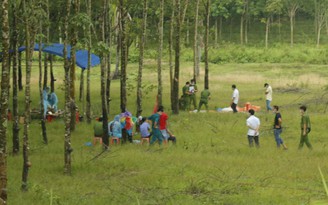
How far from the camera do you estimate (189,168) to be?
617 inches

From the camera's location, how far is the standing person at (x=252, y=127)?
1903cm

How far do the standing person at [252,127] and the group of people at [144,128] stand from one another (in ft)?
8.29

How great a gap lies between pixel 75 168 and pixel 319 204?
43.7 feet

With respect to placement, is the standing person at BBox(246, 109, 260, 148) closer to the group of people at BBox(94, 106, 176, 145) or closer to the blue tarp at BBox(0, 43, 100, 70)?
the group of people at BBox(94, 106, 176, 145)

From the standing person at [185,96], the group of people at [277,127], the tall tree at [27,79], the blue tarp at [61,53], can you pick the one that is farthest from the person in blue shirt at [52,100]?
the group of people at [277,127]

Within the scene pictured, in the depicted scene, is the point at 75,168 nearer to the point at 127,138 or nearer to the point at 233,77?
the point at 127,138

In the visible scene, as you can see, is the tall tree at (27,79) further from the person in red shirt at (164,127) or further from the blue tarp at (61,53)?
the blue tarp at (61,53)

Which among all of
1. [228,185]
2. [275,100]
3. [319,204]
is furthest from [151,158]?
[275,100]

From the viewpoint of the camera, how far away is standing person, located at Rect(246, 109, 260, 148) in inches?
749

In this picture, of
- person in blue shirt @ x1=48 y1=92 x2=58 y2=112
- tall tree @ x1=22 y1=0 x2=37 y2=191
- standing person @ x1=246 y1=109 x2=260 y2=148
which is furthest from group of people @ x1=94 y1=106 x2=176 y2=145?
person in blue shirt @ x1=48 y1=92 x2=58 y2=112

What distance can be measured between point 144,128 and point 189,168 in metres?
4.84

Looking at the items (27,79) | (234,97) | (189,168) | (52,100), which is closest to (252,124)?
(189,168)

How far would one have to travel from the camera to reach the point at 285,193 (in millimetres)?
12922

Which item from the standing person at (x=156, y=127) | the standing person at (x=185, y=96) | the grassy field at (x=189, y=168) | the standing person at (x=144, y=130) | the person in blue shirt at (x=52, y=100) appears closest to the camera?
the grassy field at (x=189, y=168)
